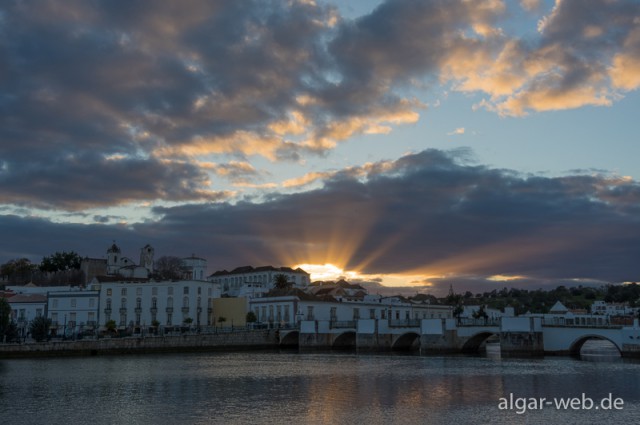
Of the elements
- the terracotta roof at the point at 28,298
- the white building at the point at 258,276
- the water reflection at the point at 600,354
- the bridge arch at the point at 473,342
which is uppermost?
the white building at the point at 258,276

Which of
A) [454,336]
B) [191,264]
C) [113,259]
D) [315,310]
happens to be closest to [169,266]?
[191,264]

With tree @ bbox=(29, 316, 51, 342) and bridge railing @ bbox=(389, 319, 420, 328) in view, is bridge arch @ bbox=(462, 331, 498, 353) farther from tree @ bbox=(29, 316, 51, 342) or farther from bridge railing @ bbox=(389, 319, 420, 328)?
tree @ bbox=(29, 316, 51, 342)

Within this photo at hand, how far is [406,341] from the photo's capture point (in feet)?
240

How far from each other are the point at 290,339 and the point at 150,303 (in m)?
18.9

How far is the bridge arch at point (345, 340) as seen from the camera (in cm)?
7662

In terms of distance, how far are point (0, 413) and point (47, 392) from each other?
6.60 meters

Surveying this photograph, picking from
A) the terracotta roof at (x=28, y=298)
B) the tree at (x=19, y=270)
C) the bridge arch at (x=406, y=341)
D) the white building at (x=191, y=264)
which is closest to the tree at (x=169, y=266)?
the white building at (x=191, y=264)

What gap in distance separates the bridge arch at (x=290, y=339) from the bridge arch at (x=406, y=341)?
13267mm

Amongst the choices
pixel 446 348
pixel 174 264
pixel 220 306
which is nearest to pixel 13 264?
pixel 174 264

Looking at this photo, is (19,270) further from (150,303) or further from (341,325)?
(341,325)

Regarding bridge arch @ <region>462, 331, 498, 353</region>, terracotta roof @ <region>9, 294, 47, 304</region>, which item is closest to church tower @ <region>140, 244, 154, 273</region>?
terracotta roof @ <region>9, 294, 47, 304</region>

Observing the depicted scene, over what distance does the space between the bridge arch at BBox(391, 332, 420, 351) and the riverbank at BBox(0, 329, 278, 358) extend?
15.4 meters

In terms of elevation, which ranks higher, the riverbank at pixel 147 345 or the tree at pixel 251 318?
the tree at pixel 251 318

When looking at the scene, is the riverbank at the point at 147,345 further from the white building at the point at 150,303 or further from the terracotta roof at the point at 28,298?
the terracotta roof at the point at 28,298
